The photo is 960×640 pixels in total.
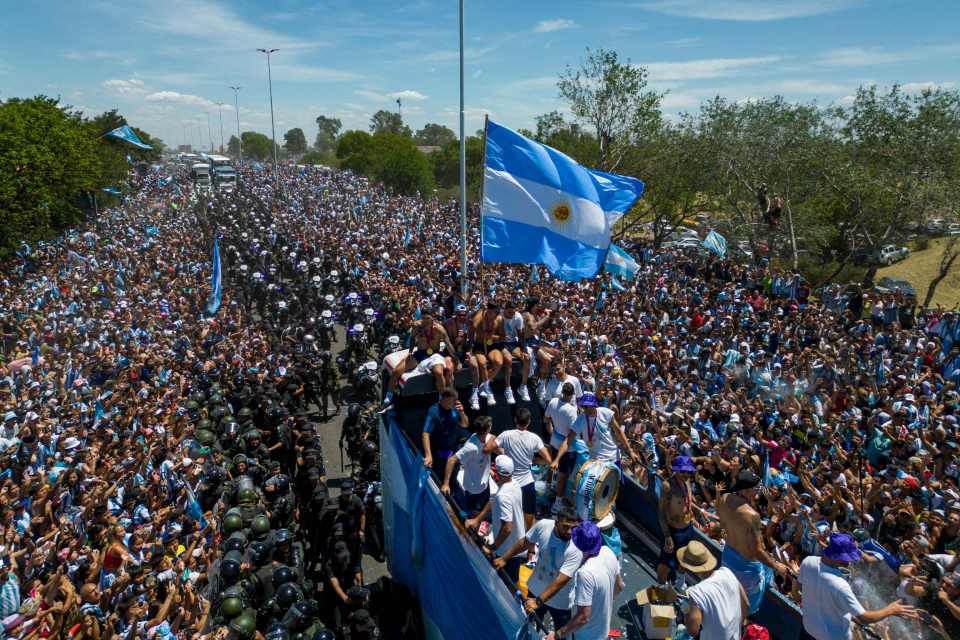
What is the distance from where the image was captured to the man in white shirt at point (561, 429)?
233 inches

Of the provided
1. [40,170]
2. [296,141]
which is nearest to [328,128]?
[296,141]

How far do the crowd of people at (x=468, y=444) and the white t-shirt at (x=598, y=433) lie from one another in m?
0.02

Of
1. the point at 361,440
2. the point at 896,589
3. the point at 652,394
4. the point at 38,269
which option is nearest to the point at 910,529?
the point at 896,589

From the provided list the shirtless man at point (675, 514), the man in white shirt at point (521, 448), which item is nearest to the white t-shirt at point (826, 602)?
the shirtless man at point (675, 514)

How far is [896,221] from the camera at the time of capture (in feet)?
74.2

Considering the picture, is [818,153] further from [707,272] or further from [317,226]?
[317,226]

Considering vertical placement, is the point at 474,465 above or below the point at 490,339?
below

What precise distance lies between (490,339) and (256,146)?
163 metres

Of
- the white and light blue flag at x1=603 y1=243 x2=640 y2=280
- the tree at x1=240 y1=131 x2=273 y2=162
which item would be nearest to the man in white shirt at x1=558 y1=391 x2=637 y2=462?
the white and light blue flag at x1=603 y1=243 x2=640 y2=280

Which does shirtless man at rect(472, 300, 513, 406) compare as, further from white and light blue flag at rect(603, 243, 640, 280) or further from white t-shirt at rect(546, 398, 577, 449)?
white and light blue flag at rect(603, 243, 640, 280)

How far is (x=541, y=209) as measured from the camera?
8844 mm

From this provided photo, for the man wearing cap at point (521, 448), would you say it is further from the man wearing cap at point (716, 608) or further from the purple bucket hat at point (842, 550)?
the purple bucket hat at point (842, 550)

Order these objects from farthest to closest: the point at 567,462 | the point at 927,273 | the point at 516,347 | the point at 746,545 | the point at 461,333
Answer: the point at 927,273 → the point at 461,333 → the point at 516,347 → the point at 567,462 → the point at 746,545

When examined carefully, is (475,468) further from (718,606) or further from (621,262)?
(621,262)
